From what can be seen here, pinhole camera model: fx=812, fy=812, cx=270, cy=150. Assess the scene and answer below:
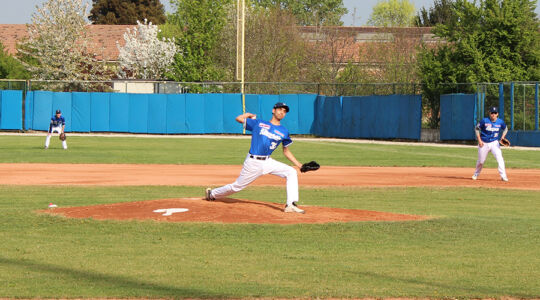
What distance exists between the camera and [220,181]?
72.1 feet

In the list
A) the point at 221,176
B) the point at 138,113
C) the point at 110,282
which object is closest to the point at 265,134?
the point at 110,282

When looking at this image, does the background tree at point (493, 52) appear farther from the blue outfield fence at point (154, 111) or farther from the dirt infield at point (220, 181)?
the dirt infield at point (220, 181)

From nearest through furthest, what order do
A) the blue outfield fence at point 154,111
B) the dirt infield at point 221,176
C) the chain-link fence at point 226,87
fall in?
the dirt infield at point 221,176, the blue outfield fence at point 154,111, the chain-link fence at point 226,87

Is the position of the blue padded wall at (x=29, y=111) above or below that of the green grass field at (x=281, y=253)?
above

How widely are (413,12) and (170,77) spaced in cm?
5959

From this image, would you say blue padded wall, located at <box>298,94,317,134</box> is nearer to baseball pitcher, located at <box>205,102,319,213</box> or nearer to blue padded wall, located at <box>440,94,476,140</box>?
blue padded wall, located at <box>440,94,476,140</box>

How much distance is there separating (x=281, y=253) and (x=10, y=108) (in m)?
42.7

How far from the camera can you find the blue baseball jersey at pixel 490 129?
21.6 m

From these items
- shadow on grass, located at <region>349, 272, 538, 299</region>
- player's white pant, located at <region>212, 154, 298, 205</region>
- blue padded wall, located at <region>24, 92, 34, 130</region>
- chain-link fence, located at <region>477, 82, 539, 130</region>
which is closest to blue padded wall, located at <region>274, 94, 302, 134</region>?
chain-link fence, located at <region>477, 82, 539, 130</region>

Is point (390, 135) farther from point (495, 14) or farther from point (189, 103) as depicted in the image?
point (189, 103)

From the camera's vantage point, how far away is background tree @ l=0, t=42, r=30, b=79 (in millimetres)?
65750

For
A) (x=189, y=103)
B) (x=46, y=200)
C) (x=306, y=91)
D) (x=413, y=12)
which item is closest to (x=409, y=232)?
(x=46, y=200)

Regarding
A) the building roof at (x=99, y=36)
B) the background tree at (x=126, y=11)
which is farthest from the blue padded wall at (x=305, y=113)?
the background tree at (x=126, y=11)

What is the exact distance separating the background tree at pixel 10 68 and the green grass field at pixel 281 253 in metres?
50.4
